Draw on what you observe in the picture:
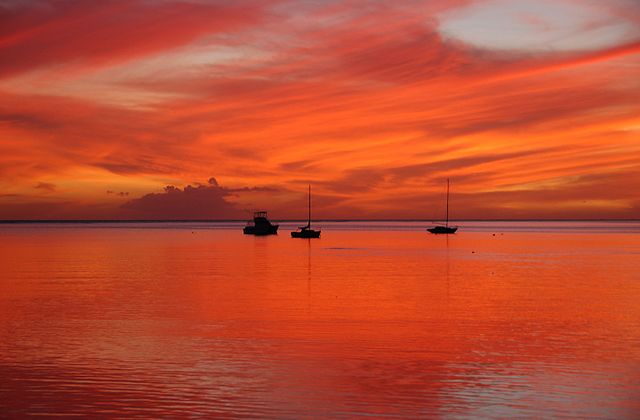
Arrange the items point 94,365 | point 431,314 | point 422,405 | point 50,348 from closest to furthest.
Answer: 1. point 422,405
2. point 94,365
3. point 50,348
4. point 431,314

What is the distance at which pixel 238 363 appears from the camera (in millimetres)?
24797

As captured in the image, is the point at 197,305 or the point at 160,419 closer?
the point at 160,419

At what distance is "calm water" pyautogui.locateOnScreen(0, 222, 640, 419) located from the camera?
1984cm

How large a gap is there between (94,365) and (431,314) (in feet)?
60.5

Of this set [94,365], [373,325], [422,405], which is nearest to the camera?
[422,405]

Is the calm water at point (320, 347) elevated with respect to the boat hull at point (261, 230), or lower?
lower

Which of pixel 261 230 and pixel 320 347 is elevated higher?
pixel 261 230

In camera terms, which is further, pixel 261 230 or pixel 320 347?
pixel 261 230

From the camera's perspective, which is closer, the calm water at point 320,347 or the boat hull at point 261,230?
the calm water at point 320,347

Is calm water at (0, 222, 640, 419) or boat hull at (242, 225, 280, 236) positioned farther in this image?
boat hull at (242, 225, 280, 236)

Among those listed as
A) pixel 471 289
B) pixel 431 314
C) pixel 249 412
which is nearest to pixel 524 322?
pixel 431 314

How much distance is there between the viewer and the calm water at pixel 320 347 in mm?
19844

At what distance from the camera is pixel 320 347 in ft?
90.9

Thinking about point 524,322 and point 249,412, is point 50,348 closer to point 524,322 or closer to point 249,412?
point 249,412
